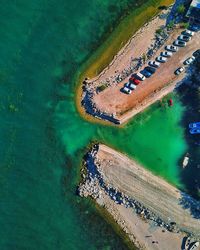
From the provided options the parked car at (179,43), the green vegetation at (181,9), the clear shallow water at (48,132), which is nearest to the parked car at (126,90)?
the clear shallow water at (48,132)

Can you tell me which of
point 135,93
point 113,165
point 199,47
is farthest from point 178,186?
point 199,47

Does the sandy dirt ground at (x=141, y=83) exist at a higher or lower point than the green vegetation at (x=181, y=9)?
lower

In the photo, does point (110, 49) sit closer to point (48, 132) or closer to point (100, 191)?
point (48, 132)

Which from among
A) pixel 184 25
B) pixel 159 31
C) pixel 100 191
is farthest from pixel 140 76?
pixel 100 191

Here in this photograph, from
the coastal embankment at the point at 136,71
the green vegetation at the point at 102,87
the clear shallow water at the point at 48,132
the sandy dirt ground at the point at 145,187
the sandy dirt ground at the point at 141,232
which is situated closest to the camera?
the sandy dirt ground at the point at 145,187

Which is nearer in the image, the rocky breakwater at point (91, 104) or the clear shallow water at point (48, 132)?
the rocky breakwater at point (91, 104)

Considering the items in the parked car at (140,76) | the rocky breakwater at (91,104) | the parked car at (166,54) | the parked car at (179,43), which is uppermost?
the parked car at (179,43)

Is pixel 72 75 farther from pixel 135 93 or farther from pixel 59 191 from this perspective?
pixel 59 191

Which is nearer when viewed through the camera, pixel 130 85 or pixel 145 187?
pixel 145 187

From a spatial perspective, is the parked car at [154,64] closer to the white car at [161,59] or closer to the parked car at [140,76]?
the white car at [161,59]
